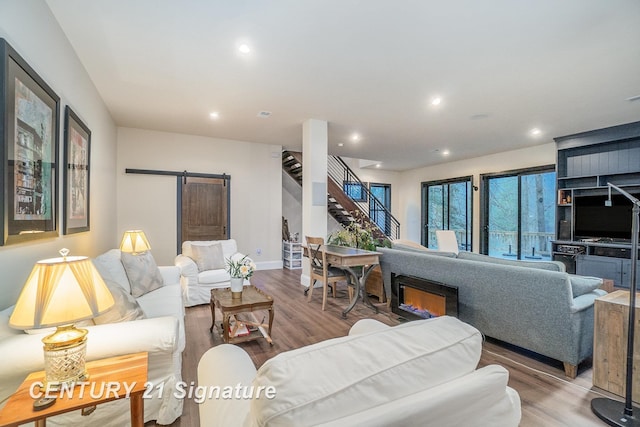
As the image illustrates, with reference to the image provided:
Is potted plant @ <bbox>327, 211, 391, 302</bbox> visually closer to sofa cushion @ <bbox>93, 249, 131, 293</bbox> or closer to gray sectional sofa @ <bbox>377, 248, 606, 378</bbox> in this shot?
gray sectional sofa @ <bbox>377, 248, 606, 378</bbox>

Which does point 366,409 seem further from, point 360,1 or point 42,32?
point 42,32

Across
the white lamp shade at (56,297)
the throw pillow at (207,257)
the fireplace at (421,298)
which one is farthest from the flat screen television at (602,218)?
the white lamp shade at (56,297)

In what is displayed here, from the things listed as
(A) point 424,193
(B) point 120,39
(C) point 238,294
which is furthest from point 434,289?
(A) point 424,193

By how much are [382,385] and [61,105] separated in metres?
3.15

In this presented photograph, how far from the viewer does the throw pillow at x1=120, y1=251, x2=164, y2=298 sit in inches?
118

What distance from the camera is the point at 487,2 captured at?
2.20 meters

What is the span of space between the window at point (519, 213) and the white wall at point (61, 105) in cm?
801

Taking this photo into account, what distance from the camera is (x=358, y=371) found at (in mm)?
750

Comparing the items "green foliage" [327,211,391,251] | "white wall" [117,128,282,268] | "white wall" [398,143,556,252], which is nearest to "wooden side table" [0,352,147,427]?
"green foliage" [327,211,391,251]

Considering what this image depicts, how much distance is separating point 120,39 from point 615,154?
7.39 m

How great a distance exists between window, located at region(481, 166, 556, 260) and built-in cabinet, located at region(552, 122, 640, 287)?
0.60 meters

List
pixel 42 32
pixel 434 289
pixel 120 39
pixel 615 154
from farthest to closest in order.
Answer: pixel 615 154 < pixel 434 289 < pixel 120 39 < pixel 42 32

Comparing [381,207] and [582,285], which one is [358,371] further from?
[381,207]

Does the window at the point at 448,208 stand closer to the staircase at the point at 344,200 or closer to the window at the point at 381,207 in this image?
the staircase at the point at 344,200
